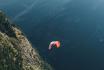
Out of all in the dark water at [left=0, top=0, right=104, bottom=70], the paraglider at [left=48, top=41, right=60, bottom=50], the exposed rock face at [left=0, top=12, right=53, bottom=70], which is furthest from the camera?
the paraglider at [left=48, top=41, right=60, bottom=50]

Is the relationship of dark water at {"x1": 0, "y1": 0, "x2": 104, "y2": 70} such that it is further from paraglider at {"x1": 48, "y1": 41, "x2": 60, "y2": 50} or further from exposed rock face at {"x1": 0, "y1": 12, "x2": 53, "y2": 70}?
exposed rock face at {"x1": 0, "y1": 12, "x2": 53, "y2": 70}

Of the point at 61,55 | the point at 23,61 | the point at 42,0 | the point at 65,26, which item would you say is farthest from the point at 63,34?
the point at 23,61

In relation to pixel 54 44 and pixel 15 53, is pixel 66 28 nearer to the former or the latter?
pixel 54 44

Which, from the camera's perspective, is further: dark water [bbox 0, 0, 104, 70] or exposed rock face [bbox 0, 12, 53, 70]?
dark water [bbox 0, 0, 104, 70]

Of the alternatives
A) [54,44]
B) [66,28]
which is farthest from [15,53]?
[66,28]

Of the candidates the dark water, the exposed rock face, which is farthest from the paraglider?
Result: the exposed rock face

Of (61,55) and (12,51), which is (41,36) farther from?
(12,51)
